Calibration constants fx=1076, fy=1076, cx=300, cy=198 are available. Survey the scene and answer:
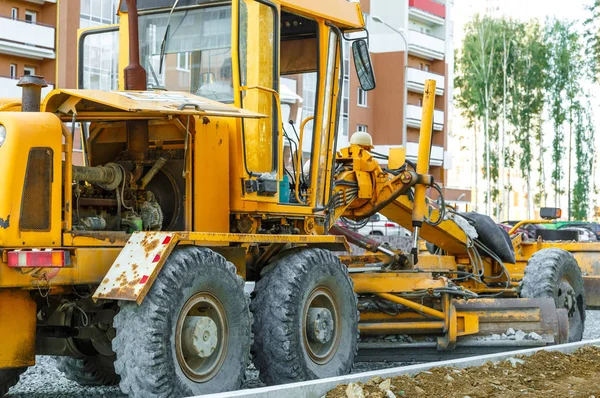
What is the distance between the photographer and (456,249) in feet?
43.1

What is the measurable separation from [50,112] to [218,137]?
1.38 m

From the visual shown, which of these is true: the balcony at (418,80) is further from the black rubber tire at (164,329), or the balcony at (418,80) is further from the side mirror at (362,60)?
the black rubber tire at (164,329)

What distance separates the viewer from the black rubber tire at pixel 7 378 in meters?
8.31

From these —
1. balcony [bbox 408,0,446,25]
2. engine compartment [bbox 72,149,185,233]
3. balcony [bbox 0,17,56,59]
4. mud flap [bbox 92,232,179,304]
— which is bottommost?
mud flap [bbox 92,232,179,304]

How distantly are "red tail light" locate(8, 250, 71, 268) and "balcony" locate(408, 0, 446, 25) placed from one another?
6351 cm

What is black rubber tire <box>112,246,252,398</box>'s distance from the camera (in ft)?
22.9

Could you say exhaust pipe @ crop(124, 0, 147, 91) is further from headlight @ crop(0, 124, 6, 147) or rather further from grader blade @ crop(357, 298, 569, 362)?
grader blade @ crop(357, 298, 569, 362)

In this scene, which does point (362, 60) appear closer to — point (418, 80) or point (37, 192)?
point (37, 192)

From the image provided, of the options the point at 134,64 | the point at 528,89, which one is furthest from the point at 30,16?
the point at 134,64

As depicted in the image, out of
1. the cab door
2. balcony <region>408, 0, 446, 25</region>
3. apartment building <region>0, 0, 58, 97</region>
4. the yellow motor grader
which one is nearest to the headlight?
the yellow motor grader

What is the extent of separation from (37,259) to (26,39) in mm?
34907

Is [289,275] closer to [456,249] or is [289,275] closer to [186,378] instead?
[186,378]

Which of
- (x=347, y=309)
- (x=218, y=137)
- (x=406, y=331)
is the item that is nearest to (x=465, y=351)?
(x=406, y=331)

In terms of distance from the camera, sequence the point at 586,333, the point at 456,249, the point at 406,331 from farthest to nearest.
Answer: the point at 586,333 < the point at 456,249 < the point at 406,331
